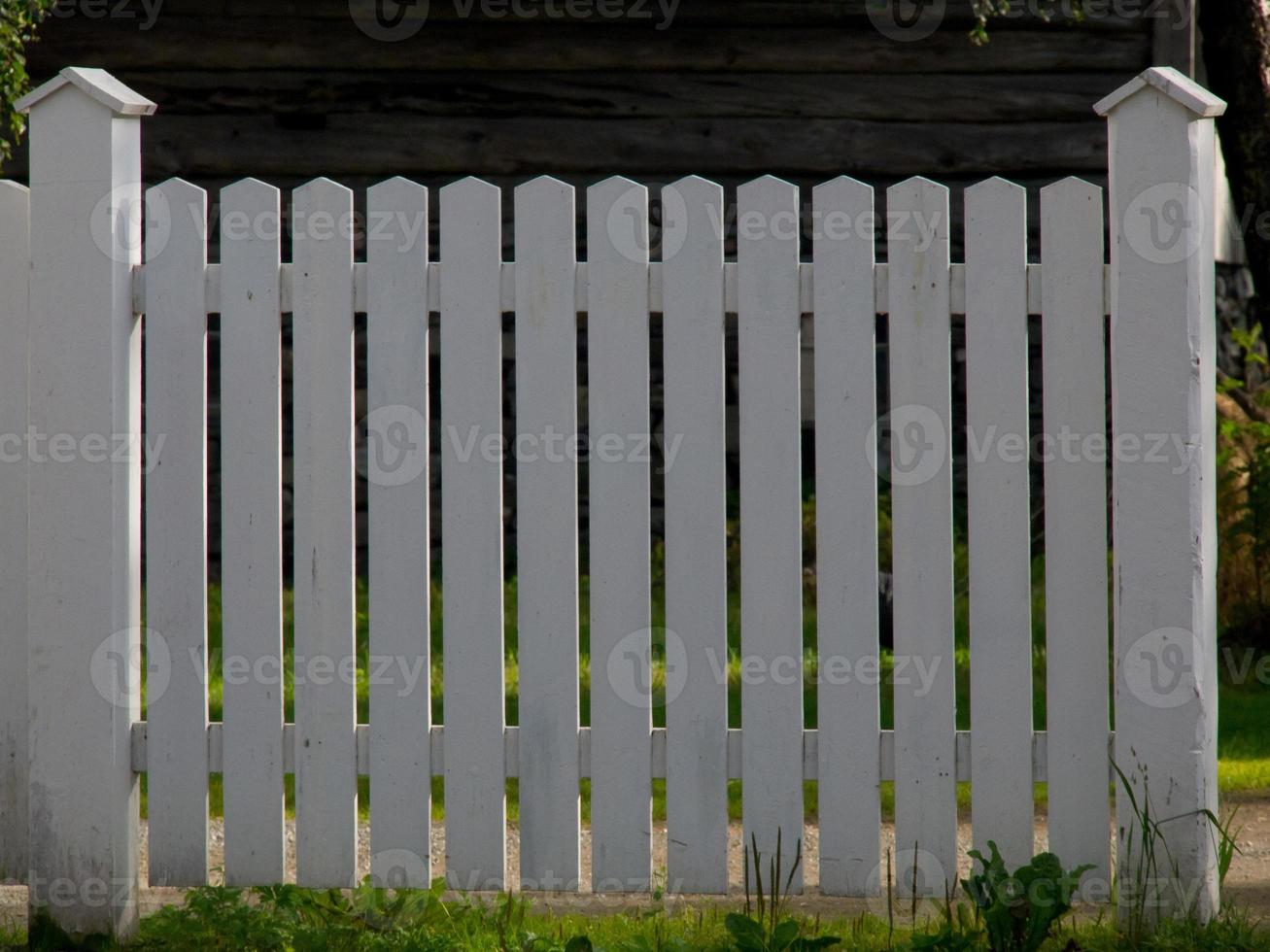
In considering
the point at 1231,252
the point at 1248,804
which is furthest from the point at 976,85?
the point at 1248,804

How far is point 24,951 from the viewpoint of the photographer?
9.71ft

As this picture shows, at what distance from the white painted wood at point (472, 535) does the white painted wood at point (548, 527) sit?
6 centimetres

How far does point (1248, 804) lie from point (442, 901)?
8.39ft

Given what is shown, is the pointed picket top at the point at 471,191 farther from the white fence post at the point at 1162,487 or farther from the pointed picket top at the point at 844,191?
the white fence post at the point at 1162,487

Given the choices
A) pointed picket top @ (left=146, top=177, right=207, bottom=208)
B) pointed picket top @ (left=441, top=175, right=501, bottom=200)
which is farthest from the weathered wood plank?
pointed picket top @ (left=146, top=177, right=207, bottom=208)

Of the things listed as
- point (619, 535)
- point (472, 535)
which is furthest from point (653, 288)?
point (472, 535)

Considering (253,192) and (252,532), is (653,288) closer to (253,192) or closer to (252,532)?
(253,192)

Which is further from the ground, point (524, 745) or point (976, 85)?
point (976, 85)

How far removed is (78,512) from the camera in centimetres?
300

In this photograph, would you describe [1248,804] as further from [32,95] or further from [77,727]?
[32,95]

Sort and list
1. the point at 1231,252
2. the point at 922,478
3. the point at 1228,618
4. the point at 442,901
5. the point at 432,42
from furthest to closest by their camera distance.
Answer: the point at 1231,252
the point at 432,42
the point at 1228,618
the point at 442,901
the point at 922,478

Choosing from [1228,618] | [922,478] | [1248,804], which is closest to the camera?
[922,478]

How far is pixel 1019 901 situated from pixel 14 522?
7.85ft

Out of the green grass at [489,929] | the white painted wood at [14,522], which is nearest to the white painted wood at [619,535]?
the green grass at [489,929]
